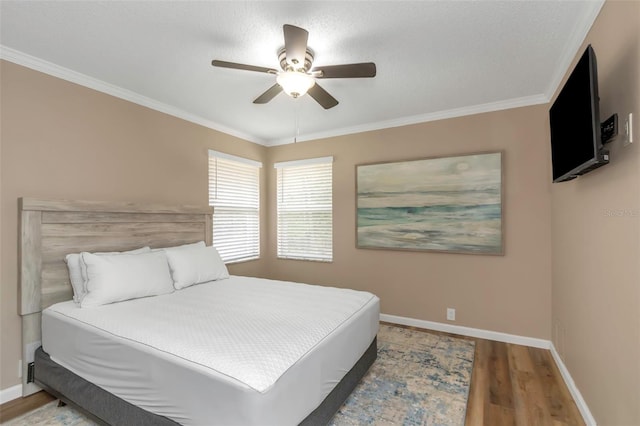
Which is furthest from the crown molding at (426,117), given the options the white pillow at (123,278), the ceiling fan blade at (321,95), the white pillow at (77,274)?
the white pillow at (77,274)

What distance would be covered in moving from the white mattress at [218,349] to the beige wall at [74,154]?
0.61m

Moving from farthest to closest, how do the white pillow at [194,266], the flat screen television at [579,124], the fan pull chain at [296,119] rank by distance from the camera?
the fan pull chain at [296,119], the white pillow at [194,266], the flat screen television at [579,124]

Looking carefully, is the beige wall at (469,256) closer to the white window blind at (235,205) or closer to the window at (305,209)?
the window at (305,209)

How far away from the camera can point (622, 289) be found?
146 cm

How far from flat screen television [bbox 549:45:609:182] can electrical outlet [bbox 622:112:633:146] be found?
0.09 meters

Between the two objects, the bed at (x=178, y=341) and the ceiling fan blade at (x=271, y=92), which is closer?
the bed at (x=178, y=341)

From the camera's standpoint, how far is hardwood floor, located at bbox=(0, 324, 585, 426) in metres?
1.95

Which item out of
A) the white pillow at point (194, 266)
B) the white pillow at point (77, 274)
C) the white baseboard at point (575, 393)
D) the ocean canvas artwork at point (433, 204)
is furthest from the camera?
the ocean canvas artwork at point (433, 204)

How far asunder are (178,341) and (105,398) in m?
0.67

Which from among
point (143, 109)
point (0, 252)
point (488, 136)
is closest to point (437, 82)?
point (488, 136)

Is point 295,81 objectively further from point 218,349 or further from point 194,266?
point 194,266

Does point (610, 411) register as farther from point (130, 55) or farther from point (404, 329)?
point (130, 55)

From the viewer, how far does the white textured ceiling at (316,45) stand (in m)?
1.76

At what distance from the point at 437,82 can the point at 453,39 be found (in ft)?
2.20
